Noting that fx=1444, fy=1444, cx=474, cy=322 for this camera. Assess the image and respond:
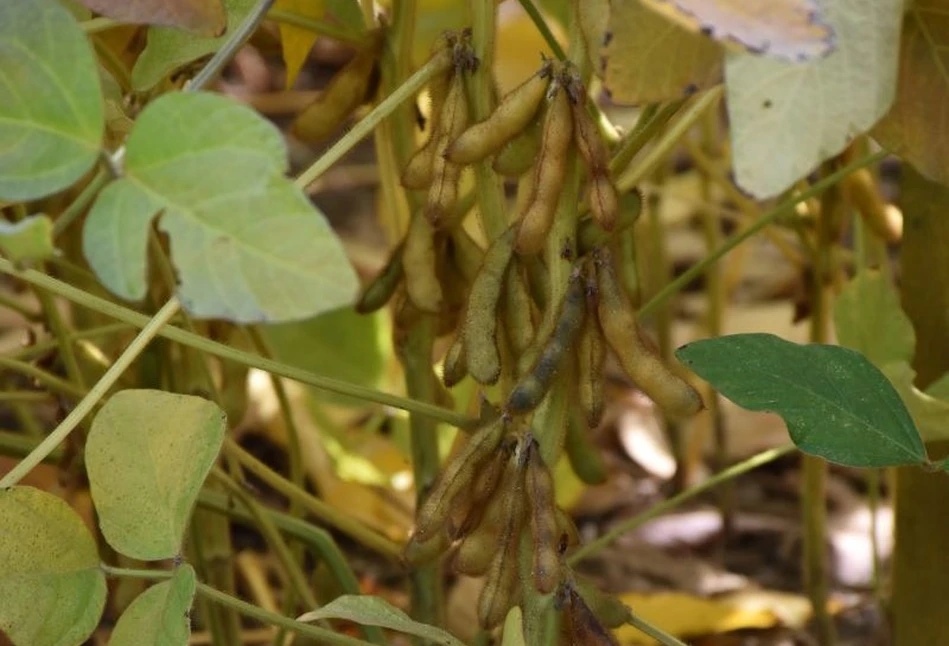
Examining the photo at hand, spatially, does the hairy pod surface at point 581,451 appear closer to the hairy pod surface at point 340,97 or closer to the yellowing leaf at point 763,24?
the hairy pod surface at point 340,97

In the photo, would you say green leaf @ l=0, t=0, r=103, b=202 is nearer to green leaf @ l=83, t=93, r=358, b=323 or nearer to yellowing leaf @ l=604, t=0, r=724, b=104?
green leaf @ l=83, t=93, r=358, b=323

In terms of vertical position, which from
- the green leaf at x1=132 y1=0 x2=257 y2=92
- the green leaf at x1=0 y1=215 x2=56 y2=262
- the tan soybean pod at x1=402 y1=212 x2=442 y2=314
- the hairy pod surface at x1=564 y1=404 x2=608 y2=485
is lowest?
the hairy pod surface at x1=564 y1=404 x2=608 y2=485

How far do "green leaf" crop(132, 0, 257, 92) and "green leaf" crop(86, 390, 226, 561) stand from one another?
13 centimetres

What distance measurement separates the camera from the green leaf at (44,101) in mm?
407

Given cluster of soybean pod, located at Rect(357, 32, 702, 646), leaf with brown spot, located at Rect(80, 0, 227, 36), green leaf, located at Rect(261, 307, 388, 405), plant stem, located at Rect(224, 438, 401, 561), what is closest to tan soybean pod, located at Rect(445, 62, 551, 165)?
cluster of soybean pod, located at Rect(357, 32, 702, 646)

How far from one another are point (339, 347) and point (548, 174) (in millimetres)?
632

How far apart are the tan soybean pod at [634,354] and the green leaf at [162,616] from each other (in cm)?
16

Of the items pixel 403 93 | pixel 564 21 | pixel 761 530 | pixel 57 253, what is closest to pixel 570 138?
pixel 403 93

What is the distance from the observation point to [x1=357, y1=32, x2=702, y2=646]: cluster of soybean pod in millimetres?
486

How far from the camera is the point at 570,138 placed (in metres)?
0.49

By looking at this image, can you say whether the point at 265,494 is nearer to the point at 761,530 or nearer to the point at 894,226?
the point at 761,530

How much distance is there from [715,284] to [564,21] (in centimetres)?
28

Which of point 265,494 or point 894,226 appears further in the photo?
point 265,494

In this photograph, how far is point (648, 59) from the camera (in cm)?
46
